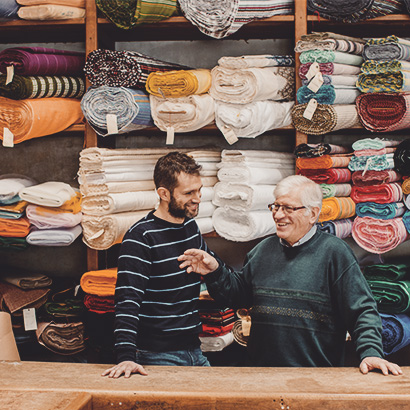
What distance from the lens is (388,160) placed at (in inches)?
102

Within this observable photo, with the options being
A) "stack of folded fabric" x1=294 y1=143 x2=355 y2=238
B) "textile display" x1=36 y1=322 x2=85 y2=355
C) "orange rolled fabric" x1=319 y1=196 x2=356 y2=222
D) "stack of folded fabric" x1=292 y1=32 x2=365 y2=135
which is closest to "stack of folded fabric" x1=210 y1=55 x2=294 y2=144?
"stack of folded fabric" x1=292 y1=32 x2=365 y2=135

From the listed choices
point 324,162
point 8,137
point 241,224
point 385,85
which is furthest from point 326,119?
point 8,137

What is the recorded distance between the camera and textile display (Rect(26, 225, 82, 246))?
8.82 ft

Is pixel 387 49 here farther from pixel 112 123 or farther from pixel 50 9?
pixel 50 9

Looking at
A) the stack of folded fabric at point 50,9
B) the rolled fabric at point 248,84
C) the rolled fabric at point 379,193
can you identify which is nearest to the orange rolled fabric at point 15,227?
the stack of folded fabric at point 50,9

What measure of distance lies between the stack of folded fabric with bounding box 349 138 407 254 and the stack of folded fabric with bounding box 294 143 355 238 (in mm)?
54

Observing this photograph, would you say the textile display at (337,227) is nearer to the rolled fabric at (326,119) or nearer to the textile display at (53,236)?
the rolled fabric at (326,119)

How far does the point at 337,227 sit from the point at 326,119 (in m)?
0.55

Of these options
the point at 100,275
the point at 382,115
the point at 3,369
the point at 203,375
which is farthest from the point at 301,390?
the point at 382,115

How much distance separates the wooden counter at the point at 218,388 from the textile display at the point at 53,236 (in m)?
1.15

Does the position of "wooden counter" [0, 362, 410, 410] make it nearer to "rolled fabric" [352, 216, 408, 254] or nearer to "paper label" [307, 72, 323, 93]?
"rolled fabric" [352, 216, 408, 254]

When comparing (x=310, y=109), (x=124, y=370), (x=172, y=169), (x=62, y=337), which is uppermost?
(x=310, y=109)

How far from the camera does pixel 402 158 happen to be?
2.57 meters

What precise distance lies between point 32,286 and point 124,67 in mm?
1279
